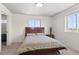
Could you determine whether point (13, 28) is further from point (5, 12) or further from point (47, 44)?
point (47, 44)

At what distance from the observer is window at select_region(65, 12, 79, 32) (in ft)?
4.48

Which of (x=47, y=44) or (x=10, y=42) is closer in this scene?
(x=47, y=44)

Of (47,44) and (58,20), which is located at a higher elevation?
(58,20)

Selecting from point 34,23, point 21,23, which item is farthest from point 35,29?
point 21,23

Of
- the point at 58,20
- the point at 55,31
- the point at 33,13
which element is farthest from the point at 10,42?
the point at 58,20

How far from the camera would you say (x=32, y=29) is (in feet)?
5.01

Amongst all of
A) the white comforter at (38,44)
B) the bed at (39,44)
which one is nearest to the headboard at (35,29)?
the bed at (39,44)

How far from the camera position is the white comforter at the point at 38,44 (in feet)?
4.48

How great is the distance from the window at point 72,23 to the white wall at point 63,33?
0.05 metres

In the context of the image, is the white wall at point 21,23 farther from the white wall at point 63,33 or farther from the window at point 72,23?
the window at point 72,23

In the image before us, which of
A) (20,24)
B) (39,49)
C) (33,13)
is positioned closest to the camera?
(39,49)

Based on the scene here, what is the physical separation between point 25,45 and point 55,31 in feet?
1.83

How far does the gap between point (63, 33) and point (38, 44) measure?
1.52 ft

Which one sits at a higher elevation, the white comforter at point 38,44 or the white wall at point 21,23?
the white wall at point 21,23
